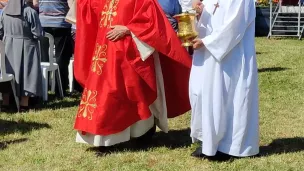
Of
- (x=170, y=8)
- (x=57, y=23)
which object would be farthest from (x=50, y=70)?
(x=170, y=8)

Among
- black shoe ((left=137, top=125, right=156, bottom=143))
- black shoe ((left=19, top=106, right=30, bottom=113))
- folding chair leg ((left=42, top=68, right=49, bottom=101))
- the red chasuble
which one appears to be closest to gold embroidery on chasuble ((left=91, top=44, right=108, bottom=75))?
the red chasuble

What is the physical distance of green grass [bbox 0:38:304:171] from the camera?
569 cm

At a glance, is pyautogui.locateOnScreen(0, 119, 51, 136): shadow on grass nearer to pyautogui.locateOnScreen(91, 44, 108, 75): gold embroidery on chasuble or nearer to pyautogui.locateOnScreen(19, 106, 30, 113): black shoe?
pyautogui.locateOnScreen(19, 106, 30, 113): black shoe

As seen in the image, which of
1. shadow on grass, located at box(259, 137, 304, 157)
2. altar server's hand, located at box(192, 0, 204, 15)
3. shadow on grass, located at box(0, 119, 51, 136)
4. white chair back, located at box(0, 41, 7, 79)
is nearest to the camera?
altar server's hand, located at box(192, 0, 204, 15)

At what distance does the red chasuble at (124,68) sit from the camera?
19.0ft

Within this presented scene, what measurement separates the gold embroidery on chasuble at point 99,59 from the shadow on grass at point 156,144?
2.44ft

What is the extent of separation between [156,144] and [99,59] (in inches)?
42.4

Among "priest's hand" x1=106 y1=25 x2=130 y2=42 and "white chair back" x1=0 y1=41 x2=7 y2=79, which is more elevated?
"priest's hand" x1=106 y1=25 x2=130 y2=42

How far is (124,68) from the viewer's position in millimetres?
5824

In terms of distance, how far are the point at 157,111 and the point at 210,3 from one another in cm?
123

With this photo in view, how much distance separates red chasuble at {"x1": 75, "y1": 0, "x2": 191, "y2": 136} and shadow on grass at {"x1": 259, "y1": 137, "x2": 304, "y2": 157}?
42.0 inches

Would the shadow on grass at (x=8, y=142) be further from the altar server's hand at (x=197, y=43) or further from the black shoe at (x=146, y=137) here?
the altar server's hand at (x=197, y=43)

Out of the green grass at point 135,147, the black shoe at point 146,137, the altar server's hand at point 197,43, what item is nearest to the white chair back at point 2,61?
the green grass at point 135,147

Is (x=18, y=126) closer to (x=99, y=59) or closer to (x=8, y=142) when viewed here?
(x=8, y=142)
